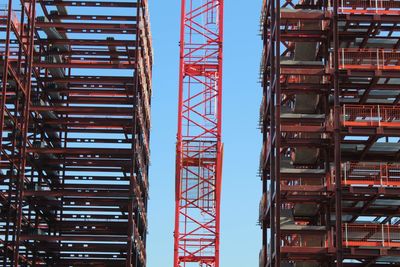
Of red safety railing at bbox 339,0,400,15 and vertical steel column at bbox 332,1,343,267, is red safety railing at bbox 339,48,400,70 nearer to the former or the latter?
vertical steel column at bbox 332,1,343,267

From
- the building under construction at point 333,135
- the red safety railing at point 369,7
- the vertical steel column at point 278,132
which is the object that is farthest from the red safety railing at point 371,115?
the red safety railing at point 369,7

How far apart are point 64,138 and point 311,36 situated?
1900 centimetres

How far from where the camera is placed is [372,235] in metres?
57.9

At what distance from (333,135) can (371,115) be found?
7.35ft

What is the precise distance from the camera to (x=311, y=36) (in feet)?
202

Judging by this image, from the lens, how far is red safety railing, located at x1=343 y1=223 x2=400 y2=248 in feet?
187

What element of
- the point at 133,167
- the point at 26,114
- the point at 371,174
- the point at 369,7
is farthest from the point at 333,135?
the point at 26,114

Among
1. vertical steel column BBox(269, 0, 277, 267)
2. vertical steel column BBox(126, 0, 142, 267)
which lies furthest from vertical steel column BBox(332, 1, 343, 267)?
vertical steel column BBox(126, 0, 142, 267)

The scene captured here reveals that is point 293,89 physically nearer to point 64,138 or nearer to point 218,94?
point 64,138

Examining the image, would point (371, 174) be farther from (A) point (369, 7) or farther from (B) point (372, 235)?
(A) point (369, 7)

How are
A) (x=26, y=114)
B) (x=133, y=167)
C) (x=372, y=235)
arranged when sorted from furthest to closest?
(x=133, y=167) → (x=26, y=114) → (x=372, y=235)

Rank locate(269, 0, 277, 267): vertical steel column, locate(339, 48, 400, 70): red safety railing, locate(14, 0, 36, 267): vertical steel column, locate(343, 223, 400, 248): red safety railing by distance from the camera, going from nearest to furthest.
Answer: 1. locate(343, 223, 400, 248): red safety railing
2. locate(339, 48, 400, 70): red safety railing
3. locate(269, 0, 277, 267): vertical steel column
4. locate(14, 0, 36, 267): vertical steel column

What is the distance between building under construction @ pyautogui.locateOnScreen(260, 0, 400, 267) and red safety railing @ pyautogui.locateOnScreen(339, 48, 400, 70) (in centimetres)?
6

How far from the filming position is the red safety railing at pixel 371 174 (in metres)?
58.0
